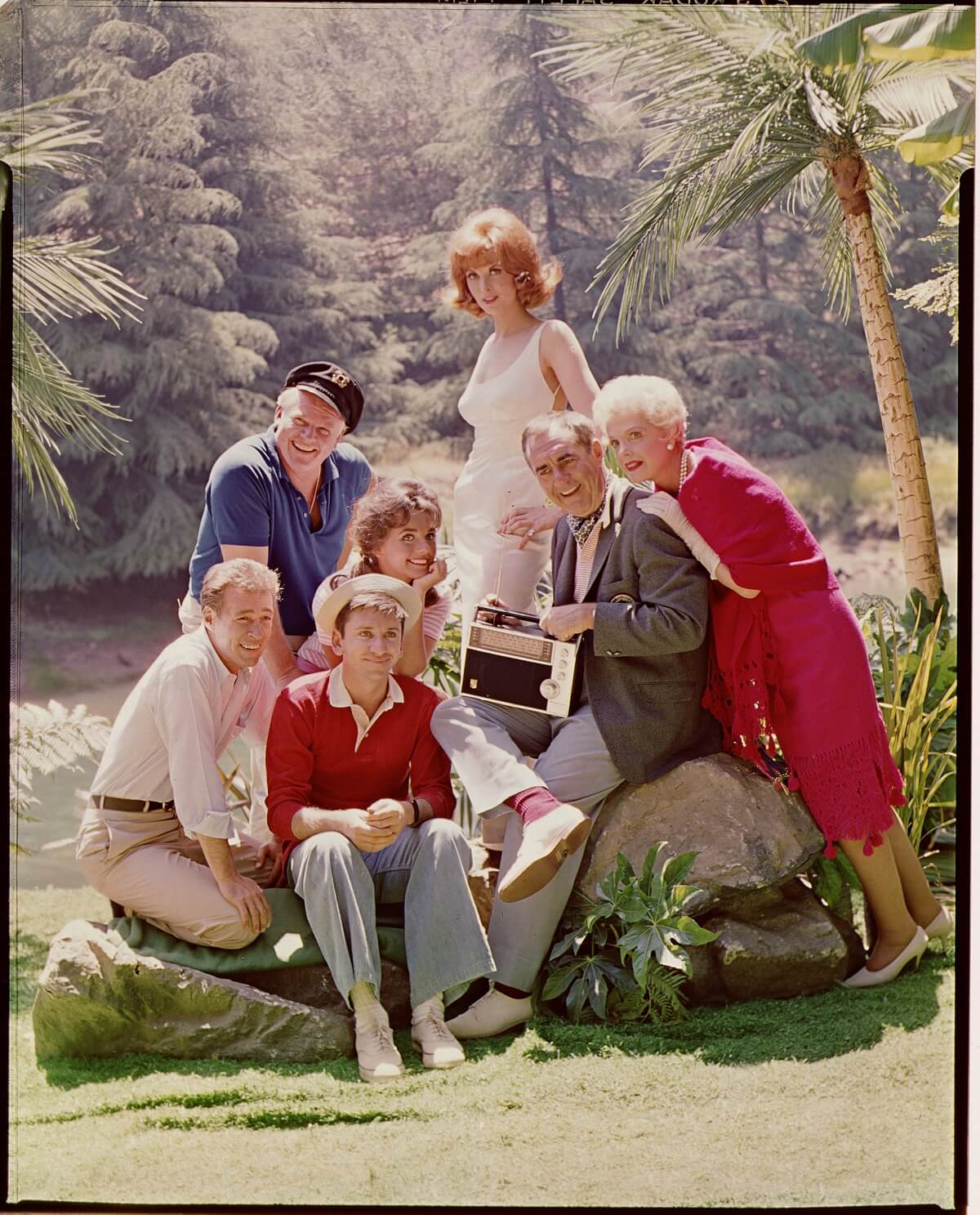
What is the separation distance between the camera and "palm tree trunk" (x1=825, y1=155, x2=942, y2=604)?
13.9ft

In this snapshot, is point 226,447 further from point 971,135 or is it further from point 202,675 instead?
point 971,135

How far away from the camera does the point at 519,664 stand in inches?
162

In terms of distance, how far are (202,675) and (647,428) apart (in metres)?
1.51

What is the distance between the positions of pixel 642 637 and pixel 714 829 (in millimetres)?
653

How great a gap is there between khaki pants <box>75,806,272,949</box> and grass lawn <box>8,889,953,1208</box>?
15.5 inches

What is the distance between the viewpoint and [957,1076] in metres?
3.96

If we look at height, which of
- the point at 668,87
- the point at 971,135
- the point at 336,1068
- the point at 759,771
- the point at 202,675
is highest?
the point at 668,87

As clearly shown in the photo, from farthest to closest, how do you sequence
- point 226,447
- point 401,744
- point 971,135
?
point 226,447 → point 401,744 → point 971,135

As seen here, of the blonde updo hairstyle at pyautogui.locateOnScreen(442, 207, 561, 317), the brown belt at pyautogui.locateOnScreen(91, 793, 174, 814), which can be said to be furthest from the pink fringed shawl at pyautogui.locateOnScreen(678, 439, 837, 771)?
the brown belt at pyautogui.locateOnScreen(91, 793, 174, 814)

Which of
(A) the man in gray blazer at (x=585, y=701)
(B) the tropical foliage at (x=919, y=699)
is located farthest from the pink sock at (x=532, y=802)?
(B) the tropical foliage at (x=919, y=699)

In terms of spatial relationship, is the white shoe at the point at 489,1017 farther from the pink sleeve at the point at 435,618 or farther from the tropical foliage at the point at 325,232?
the tropical foliage at the point at 325,232

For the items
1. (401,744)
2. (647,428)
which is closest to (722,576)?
(647,428)

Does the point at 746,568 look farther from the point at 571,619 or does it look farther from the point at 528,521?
the point at 528,521

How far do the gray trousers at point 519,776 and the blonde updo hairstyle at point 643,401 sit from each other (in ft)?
3.00
